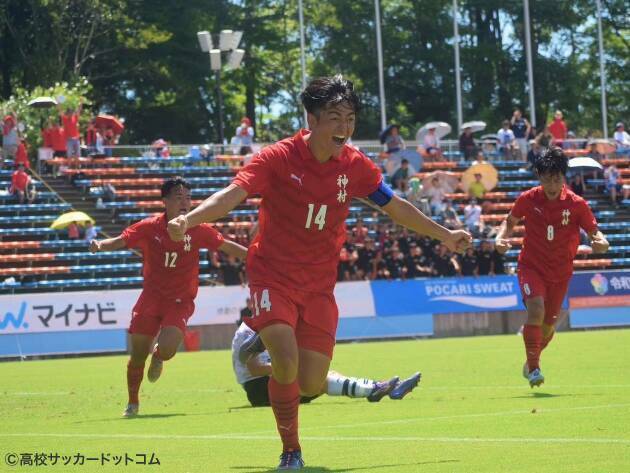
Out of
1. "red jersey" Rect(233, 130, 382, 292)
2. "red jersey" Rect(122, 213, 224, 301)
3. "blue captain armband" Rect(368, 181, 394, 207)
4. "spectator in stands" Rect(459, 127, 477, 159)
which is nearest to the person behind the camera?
"red jersey" Rect(233, 130, 382, 292)

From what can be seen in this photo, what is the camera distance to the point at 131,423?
13703 mm

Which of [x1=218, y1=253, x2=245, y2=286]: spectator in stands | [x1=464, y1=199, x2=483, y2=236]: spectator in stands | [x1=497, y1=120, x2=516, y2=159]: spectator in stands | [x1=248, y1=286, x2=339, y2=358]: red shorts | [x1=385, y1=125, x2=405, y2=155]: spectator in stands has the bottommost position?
[x1=218, y1=253, x2=245, y2=286]: spectator in stands

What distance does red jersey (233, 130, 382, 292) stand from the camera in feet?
31.8

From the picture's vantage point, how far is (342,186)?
9.87 m

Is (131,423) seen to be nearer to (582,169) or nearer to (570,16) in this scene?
(582,169)

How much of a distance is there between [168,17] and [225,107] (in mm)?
8921

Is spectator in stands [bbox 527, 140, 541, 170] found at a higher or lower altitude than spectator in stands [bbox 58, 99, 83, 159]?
lower

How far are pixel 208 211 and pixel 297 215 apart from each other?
39.7 inches

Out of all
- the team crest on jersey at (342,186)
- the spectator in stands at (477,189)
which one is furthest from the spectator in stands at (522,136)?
the team crest on jersey at (342,186)

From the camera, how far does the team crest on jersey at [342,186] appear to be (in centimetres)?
985

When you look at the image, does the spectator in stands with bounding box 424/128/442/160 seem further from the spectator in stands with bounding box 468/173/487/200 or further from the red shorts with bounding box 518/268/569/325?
the red shorts with bounding box 518/268/569/325

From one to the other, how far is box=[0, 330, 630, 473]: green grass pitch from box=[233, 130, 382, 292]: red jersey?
1.27 meters

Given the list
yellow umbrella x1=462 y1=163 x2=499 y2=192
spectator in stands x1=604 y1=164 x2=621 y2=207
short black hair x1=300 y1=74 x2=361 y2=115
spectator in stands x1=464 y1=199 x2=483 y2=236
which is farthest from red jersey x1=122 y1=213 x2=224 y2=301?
spectator in stands x1=604 y1=164 x2=621 y2=207

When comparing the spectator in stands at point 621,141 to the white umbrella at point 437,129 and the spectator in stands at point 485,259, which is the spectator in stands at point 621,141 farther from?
the spectator in stands at point 485,259
